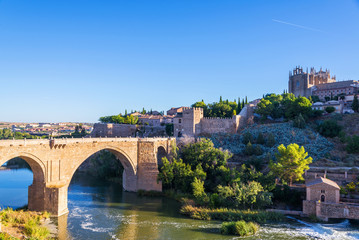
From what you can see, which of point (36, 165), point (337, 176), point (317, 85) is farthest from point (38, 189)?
point (317, 85)

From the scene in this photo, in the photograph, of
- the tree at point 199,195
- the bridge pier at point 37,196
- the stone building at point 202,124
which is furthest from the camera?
the stone building at point 202,124

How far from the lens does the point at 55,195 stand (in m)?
16.0

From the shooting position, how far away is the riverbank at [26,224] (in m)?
13.2

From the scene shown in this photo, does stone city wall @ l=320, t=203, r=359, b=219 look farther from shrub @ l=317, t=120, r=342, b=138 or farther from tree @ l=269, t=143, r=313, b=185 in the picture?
shrub @ l=317, t=120, r=342, b=138

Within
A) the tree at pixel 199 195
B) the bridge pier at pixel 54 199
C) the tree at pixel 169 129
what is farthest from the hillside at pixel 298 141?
the bridge pier at pixel 54 199

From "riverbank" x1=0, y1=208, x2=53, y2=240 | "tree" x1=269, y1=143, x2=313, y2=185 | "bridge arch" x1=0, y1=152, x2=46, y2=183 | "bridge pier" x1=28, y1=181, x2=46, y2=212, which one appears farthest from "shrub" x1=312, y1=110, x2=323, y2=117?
"riverbank" x1=0, y1=208, x2=53, y2=240

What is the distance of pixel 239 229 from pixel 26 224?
1120 centimetres

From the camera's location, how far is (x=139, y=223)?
54.2ft

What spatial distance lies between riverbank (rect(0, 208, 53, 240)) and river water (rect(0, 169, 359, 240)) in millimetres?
844

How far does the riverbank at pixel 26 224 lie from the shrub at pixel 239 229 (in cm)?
915

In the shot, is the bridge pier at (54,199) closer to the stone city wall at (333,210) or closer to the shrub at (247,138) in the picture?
the stone city wall at (333,210)

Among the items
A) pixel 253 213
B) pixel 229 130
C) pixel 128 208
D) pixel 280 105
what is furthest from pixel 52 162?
pixel 280 105

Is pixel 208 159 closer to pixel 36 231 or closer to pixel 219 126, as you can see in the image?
pixel 219 126

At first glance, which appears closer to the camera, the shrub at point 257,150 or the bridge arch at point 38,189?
the bridge arch at point 38,189
